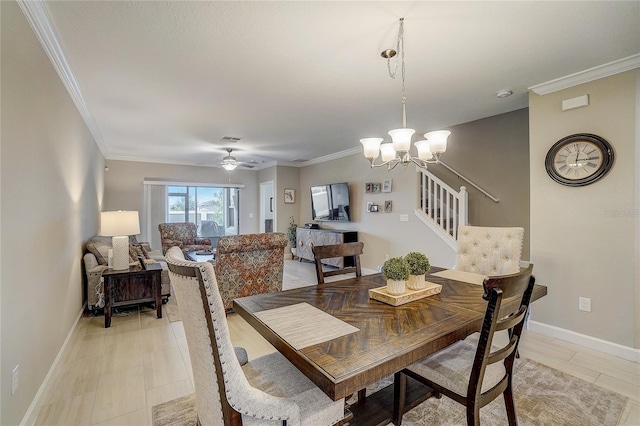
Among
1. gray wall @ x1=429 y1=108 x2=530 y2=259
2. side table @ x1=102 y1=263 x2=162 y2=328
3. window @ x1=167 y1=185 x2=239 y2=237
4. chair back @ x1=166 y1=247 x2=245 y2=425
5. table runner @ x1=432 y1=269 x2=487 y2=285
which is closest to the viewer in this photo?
chair back @ x1=166 y1=247 x2=245 y2=425

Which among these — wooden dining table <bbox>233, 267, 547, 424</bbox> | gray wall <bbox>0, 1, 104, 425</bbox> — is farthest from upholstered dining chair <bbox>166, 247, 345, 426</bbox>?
gray wall <bbox>0, 1, 104, 425</bbox>

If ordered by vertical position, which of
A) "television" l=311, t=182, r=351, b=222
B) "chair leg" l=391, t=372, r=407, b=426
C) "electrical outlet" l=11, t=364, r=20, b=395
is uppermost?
"television" l=311, t=182, r=351, b=222

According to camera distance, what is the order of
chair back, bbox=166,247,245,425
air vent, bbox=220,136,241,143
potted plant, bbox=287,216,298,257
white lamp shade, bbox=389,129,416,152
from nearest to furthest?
chair back, bbox=166,247,245,425, white lamp shade, bbox=389,129,416,152, air vent, bbox=220,136,241,143, potted plant, bbox=287,216,298,257

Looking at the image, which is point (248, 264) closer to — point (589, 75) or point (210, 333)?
point (210, 333)

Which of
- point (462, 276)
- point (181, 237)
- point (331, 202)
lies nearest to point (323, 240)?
point (331, 202)

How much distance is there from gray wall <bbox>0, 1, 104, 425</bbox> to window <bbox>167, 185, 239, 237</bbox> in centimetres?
474

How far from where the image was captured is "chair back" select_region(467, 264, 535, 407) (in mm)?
1216

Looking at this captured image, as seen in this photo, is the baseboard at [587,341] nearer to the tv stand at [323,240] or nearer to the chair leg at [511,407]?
the chair leg at [511,407]

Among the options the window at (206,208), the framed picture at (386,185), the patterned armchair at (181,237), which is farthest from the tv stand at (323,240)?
the window at (206,208)

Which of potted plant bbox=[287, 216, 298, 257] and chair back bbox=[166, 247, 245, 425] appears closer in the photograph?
chair back bbox=[166, 247, 245, 425]

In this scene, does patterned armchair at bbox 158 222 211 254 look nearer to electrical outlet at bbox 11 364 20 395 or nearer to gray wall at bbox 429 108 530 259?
electrical outlet at bbox 11 364 20 395

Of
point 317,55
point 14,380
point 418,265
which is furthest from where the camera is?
point 317,55

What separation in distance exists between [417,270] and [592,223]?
209 centimetres

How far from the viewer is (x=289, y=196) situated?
7.68 metres
